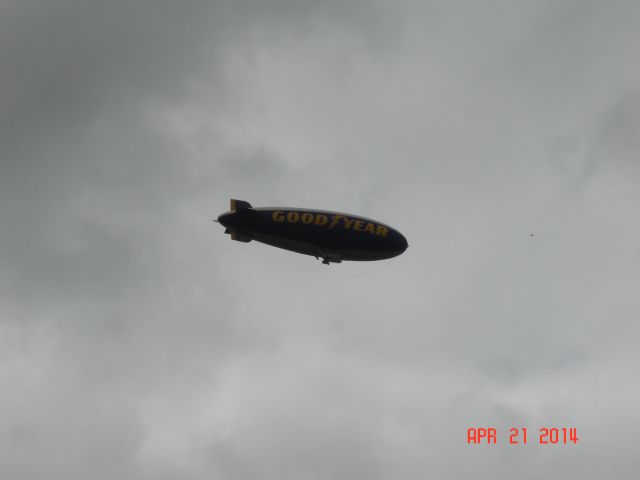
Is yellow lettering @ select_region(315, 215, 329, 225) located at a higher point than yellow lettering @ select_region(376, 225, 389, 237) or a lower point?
lower

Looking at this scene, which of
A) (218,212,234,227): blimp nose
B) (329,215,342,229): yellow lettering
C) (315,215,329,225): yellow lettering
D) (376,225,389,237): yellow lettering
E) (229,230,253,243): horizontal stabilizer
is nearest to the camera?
(315,215,329,225): yellow lettering

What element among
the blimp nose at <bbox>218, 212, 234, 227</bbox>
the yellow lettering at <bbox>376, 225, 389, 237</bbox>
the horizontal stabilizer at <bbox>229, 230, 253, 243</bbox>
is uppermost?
the yellow lettering at <bbox>376, 225, 389, 237</bbox>

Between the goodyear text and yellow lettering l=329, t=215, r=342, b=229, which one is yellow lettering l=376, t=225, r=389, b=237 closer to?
the goodyear text

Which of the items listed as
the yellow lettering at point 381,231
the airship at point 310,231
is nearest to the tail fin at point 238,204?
the airship at point 310,231

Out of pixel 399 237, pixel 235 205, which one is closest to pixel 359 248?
pixel 399 237

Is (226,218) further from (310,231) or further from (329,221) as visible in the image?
(329,221)

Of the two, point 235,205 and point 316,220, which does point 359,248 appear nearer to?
point 316,220

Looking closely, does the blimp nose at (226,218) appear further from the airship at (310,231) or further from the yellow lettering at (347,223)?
the yellow lettering at (347,223)

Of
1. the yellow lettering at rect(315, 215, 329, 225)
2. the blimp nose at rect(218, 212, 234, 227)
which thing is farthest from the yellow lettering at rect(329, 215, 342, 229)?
the blimp nose at rect(218, 212, 234, 227)

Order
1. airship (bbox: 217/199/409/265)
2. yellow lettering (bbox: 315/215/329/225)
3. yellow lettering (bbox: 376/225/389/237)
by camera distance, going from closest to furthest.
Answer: airship (bbox: 217/199/409/265) < yellow lettering (bbox: 315/215/329/225) < yellow lettering (bbox: 376/225/389/237)
